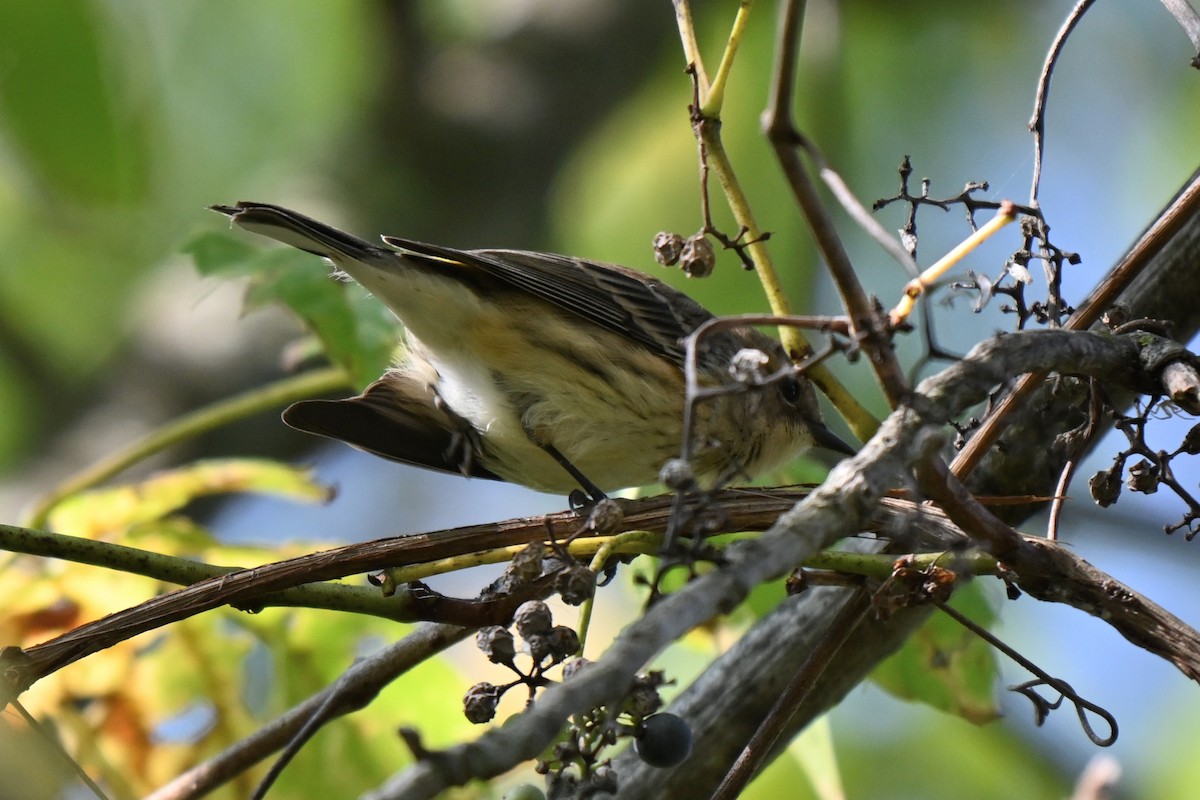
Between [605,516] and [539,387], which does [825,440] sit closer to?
[539,387]

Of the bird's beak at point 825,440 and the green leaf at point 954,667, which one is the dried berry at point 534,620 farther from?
the bird's beak at point 825,440

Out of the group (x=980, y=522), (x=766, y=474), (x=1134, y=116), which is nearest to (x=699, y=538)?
(x=980, y=522)

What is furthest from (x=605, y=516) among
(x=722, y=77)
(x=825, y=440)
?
(x=825, y=440)

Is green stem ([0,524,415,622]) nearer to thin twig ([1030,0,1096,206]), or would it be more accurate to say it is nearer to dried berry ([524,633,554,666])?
dried berry ([524,633,554,666])

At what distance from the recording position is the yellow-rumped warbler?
359 cm

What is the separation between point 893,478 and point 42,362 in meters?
5.91

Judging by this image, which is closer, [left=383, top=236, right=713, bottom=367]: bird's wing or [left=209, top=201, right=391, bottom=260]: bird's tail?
[left=209, top=201, right=391, bottom=260]: bird's tail

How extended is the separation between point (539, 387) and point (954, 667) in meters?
1.38

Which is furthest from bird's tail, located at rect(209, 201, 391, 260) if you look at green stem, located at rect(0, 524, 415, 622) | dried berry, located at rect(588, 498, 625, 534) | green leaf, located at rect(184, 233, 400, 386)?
dried berry, located at rect(588, 498, 625, 534)

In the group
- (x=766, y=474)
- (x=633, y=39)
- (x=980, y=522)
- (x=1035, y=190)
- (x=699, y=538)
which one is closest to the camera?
(x=699, y=538)

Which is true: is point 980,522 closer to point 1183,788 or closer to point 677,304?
point 677,304

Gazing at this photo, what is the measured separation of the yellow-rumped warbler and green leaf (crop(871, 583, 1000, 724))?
0.74 metres

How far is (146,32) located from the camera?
4.94 meters

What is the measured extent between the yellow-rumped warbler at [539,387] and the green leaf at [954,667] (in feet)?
2.42
